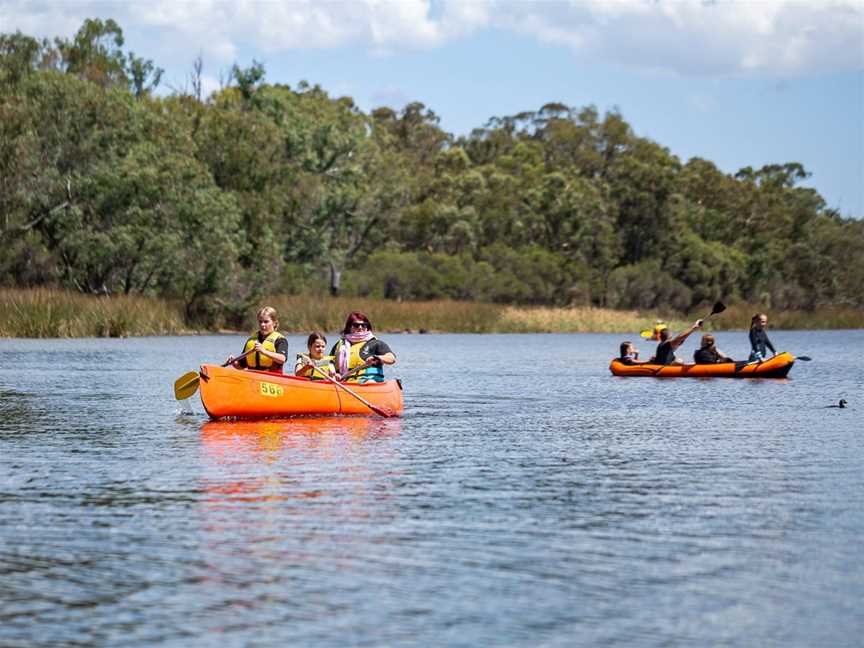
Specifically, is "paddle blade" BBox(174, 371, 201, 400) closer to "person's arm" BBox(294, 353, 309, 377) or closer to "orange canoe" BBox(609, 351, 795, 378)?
"person's arm" BBox(294, 353, 309, 377)

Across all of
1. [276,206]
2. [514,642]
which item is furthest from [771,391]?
[276,206]

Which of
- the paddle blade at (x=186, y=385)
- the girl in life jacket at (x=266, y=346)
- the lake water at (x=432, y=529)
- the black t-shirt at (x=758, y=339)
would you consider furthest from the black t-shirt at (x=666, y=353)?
the paddle blade at (x=186, y=385)

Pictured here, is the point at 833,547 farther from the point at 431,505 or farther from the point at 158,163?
the point at 158,163

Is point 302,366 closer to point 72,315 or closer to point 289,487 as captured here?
point 289,487

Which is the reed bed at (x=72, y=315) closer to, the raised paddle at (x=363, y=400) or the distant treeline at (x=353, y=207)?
the distant treeline at (x=353, y=207)

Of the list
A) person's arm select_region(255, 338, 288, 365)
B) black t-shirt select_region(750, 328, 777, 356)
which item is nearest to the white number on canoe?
person's arm select_region(255, 338, 288, 365)

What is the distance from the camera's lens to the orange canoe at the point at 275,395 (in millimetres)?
19375

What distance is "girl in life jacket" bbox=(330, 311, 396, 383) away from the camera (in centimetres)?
2053

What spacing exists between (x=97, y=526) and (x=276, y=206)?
61.2m

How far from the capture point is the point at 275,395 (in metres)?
19.7

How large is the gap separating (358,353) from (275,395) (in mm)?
1519

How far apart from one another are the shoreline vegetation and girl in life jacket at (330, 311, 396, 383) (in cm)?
3286

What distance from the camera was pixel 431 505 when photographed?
12312 millimetres

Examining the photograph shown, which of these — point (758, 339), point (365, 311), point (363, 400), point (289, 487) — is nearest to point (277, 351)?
point (363, 400)
